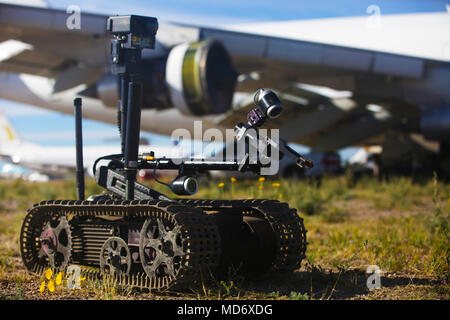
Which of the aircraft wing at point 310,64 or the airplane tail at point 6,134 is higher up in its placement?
the aircraft wing at point 310,64

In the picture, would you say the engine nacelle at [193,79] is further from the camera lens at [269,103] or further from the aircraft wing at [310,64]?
the camera lens at [269,103]

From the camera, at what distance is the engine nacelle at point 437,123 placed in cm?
1566

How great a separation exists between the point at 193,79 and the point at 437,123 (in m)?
7.00

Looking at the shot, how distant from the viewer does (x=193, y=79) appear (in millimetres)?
13156

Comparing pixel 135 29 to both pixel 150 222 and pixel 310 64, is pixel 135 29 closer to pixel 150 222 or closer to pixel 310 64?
pixel 150 222

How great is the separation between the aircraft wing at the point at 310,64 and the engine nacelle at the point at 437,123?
0.85 metres

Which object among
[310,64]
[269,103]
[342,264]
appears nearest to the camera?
[269,103]

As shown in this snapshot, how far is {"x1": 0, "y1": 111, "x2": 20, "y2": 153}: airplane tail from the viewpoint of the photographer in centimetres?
4738

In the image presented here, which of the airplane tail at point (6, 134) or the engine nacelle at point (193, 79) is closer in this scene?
the engine nacelle at point (193, 79)

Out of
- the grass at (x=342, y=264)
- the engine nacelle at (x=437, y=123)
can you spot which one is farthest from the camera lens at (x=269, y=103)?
the engine nacelle at (x=437, y=123)

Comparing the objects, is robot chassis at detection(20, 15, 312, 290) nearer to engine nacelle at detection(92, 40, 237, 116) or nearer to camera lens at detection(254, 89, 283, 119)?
camera lens at detection(254, 89, 283, 119)

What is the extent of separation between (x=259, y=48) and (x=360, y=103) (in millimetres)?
4484

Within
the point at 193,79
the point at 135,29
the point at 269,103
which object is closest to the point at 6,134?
the point at 193,79

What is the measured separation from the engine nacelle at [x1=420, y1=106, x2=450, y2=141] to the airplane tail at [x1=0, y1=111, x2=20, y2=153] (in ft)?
127
